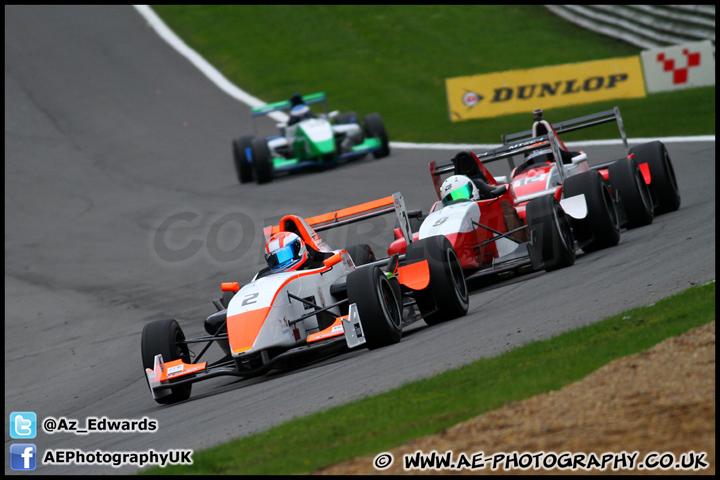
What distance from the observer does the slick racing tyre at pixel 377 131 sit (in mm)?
24297

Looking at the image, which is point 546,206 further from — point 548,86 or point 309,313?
point 548,86

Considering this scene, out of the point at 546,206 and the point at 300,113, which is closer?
the point at 546,206

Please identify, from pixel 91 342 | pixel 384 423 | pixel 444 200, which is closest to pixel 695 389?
pixel 384 423

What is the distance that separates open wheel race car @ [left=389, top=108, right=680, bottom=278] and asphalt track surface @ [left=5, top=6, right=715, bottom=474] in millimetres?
329

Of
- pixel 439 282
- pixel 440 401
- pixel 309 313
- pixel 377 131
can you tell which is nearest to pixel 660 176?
pixel 439 282

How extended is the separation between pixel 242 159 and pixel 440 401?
1781 centimetres

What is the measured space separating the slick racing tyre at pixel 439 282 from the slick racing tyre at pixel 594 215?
2644mm

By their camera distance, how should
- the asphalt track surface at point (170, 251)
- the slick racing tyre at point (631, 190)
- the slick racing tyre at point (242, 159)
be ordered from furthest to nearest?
1. the slick racing tyre at point (242, 159)
2. the slick racing tyre at point (631, 190)
3. the asphalt track surface at point (170, 251)

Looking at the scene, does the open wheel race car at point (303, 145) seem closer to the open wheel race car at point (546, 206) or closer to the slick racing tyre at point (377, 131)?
the slick racing tyre at point (377, 131)

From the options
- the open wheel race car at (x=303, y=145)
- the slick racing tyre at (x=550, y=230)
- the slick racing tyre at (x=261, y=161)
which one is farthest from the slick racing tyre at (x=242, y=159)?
the slick racing tyre at (x=550, y=230)

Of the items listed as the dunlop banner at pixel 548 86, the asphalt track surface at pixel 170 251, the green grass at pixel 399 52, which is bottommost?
the asphalt track surface at pixel 170 251

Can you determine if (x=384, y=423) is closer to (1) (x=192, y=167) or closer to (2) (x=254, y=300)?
(2) (x=254, y=300)

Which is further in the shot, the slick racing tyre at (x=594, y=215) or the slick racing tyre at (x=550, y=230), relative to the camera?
the slick racing tyre at (x=594, y=215)

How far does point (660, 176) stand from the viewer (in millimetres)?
14156
